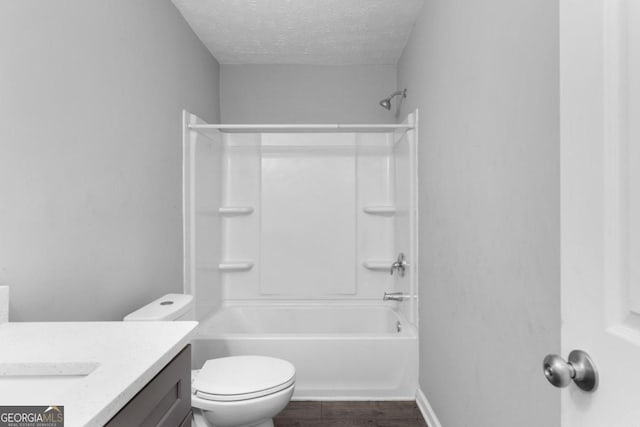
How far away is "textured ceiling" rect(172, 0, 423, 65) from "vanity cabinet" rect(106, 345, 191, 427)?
2.01 m

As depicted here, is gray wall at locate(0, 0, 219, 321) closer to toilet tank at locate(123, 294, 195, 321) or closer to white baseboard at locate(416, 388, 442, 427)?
toilet tank at locate(123, 294, 195, 321)

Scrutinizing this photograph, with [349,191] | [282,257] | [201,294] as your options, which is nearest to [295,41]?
[349,191]

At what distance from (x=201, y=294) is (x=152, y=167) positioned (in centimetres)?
100

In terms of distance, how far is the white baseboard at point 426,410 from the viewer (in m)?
1.97

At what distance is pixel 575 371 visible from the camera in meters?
0.62

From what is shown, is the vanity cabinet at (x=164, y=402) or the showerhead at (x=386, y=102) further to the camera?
the showerhead at (x=386, y=102)

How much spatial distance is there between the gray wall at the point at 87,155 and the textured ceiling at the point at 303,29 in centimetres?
35

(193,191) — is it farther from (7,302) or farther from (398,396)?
(398,396)

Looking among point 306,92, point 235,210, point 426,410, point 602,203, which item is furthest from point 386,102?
point 602,203

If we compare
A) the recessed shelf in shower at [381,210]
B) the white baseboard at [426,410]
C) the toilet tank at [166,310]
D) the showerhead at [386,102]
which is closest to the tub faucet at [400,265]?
the recessed shelf in shower at [381,210]

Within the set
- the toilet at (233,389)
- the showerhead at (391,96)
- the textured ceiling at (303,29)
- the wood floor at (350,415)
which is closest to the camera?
the toilet at (233,389)

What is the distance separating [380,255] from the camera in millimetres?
3115

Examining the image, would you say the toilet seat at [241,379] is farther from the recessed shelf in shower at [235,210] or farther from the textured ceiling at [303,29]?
the textured ceiling at [303,29]

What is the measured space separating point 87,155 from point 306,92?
206cm
